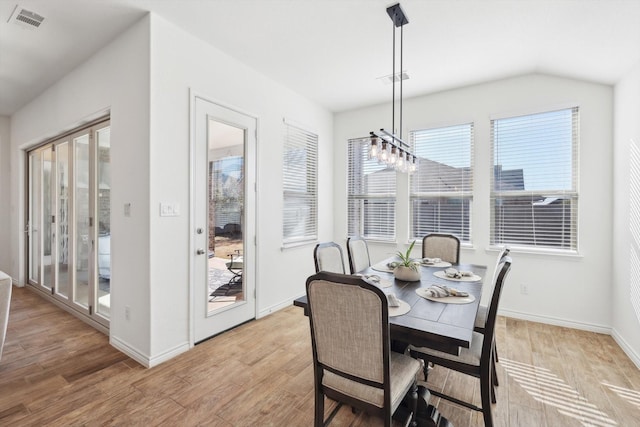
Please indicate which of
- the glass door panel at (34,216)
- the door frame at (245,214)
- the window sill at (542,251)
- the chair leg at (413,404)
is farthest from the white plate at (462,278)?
the glass door panel at (34,216)

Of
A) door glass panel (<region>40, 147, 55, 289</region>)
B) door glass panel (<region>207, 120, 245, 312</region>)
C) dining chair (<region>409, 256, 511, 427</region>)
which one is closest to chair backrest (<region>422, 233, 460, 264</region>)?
dining chair (<region>409, 256, 511, 427</region>)

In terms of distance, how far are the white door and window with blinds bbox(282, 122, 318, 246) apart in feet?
2.16

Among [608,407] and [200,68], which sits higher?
[200,68]

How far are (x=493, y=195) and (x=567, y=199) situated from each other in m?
0.73

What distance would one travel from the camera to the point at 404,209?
4387 mm

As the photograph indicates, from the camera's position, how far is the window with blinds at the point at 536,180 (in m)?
3.37

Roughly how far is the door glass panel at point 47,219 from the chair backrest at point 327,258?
Result: 4.04 meters

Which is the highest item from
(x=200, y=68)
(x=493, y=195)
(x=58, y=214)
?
(x=200, y=68)

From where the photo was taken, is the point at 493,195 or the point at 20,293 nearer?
the point at 493,195

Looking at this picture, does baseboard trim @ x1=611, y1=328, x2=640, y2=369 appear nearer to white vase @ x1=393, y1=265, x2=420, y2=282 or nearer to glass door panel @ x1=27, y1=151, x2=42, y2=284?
white vase @ x1=393, y1=265, x2=420, y2=282

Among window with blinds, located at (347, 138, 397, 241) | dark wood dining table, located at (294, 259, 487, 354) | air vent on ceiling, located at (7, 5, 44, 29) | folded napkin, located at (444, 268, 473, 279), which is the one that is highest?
air vent on ceiling, located at (7, 5, 44, 29)

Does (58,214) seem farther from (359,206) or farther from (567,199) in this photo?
(567,199)

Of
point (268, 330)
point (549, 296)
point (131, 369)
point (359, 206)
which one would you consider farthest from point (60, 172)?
point (549, 296)

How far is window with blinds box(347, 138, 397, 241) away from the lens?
456cm
